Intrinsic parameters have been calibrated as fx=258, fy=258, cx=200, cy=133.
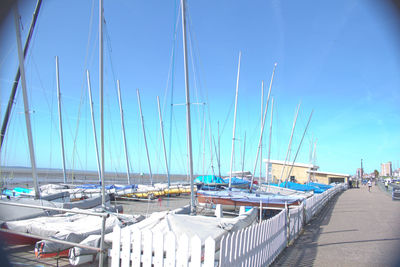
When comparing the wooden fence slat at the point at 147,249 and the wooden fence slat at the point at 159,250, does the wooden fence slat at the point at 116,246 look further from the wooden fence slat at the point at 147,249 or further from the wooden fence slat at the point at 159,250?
the wooden fence slat at the point at 159,250

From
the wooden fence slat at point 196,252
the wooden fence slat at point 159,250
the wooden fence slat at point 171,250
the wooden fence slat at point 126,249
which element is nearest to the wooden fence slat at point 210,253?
the wooden fence slat at point 196,252

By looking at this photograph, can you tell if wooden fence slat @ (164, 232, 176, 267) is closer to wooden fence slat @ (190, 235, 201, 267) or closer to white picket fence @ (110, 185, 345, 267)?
white picket fence @ (110, 185, 345, 267)

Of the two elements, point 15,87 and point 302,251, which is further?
point 15,87

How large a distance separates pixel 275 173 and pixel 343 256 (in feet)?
145

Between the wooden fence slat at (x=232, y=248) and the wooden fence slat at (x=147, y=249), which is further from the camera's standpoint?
the wooden fence slat at (x=147, y=249)

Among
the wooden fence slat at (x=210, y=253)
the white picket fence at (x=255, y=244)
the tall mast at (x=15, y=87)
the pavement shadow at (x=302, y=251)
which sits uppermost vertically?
the tall mast at (x=15, y=87)

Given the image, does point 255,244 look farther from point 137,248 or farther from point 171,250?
point 137,248

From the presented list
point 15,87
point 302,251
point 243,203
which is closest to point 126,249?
point 302,251

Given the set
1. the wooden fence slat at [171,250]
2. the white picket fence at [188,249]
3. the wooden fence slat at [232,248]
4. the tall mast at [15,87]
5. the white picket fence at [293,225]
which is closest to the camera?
the white picket fence at [188,249]

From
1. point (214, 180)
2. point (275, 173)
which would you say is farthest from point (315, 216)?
point (275, 173)

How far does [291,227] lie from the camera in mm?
8391

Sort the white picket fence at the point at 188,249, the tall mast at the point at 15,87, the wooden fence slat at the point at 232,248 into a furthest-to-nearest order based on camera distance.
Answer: the tall mast at the point at 15,87 → the wooden fence slat at the point at 232,248 → the white picket fence at the point at 188,249

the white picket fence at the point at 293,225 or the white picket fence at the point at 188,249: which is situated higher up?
the white picket fence at the point at 188,249

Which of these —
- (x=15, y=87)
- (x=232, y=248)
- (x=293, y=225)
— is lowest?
(x=293, y=225)
